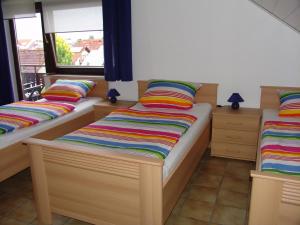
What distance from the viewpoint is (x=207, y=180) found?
2.66 meters

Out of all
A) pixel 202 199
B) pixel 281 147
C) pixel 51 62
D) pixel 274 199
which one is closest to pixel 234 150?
pixel 202 199

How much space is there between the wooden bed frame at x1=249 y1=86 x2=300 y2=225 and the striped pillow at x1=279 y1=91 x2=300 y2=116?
139cm

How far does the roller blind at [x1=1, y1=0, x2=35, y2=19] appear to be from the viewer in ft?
12.7

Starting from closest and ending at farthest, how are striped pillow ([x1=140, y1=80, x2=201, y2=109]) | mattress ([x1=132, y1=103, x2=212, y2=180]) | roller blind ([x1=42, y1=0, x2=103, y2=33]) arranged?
mattress ([x1=132, y1=103, x2=212, y2=180]), striped pillow ([x1=140, y1=80, x2=201, y2=109]), roller blind ([x1=42, y1=0, x2=103, y2=33])

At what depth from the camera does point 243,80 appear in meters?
3.14

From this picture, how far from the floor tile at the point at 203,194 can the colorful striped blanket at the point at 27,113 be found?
5.25 ft

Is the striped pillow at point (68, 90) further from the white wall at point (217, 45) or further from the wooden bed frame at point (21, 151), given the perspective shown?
the white wall at point (217, 45)

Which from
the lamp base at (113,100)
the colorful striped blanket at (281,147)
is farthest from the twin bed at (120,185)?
the lamp base at (113,100)

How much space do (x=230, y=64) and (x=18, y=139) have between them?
2312 mm

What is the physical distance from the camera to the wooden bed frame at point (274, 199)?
1.44m

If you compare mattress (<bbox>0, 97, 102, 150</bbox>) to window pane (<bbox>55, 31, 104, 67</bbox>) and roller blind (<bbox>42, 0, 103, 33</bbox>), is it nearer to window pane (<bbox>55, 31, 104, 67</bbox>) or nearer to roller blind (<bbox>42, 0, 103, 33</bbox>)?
window pane (<bbox>55, 31, 104, 67</bbox>)

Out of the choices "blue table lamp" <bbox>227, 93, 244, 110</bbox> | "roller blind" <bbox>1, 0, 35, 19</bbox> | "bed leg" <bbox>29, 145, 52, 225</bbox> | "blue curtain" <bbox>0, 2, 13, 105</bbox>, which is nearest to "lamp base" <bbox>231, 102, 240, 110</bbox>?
"blue table lamp" <bbox>227, 93, 244, 110</bbox>

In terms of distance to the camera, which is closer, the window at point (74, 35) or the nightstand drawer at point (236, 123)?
the nightstand drawer at point (236, 123)

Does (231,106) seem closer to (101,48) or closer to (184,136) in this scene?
(184,136)
